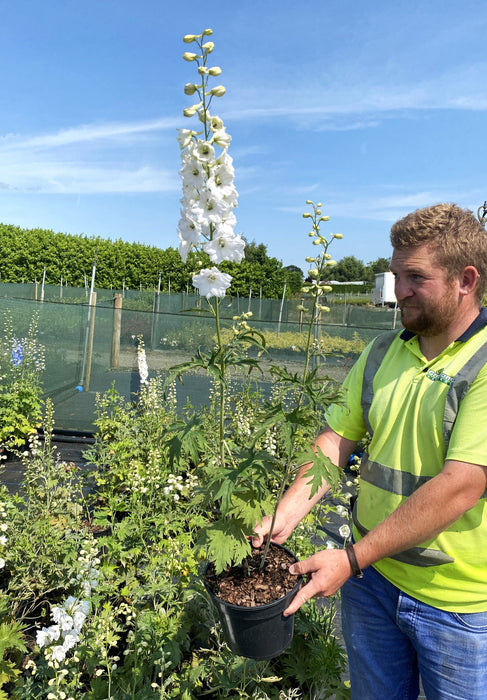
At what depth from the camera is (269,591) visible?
1.50m

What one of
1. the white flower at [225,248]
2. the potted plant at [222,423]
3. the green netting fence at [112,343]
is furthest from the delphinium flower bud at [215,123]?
the green netting fence at [112,343]

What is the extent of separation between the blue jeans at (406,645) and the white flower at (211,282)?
1.12m

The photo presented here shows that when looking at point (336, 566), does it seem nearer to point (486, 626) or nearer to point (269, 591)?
point (269, 591)

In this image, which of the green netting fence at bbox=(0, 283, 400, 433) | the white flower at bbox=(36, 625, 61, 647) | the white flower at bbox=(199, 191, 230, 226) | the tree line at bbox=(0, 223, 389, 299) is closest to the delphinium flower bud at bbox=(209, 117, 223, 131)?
the white flower at bbox=(199, 191, 230, 226)

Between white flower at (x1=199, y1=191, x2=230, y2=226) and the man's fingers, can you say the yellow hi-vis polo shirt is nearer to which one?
the man's fingers

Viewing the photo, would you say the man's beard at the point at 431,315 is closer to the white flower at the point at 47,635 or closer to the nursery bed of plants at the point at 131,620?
the nursery bed of plants at the point at 131,620

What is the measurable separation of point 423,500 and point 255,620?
24.0 inches

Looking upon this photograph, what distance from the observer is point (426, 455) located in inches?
59.6

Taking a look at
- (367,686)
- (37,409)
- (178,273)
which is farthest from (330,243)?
(178,273)

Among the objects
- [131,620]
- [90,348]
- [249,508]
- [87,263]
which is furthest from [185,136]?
[87,263]

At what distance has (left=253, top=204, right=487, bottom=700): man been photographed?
1.37 m

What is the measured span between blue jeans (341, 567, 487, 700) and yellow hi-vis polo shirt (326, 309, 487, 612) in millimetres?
56

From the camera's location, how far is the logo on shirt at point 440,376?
150 cm

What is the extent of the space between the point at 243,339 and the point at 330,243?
554mm
